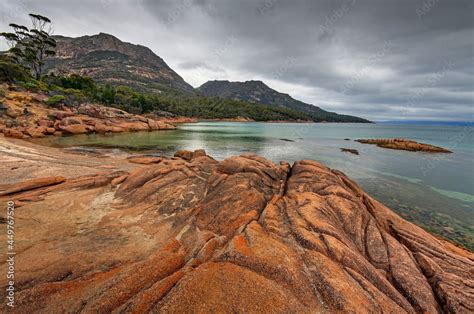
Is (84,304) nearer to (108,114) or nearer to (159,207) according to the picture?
(159,207)

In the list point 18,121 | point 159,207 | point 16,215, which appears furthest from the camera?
point 18,121

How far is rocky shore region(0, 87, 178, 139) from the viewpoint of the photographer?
37.8 metres

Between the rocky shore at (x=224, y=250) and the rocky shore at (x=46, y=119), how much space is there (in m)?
35.4

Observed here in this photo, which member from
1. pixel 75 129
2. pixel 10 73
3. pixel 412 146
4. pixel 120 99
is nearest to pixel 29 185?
pixel 75 129

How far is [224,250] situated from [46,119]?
55846 mm

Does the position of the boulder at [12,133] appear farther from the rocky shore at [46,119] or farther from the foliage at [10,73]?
the foliage at [10,73]

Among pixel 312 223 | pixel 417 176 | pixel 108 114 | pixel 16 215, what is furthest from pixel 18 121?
pixel 417 176

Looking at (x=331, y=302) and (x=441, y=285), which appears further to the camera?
(x=441, y=285)

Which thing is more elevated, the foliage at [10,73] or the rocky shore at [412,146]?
the foliage at [10,73]

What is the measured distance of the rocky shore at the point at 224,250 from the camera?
189 inches

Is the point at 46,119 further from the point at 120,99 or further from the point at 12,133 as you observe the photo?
the point at 120,99

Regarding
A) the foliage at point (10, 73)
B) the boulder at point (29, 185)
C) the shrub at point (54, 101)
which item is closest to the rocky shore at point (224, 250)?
the boulder at point (29, 185)

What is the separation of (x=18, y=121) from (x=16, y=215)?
150ft

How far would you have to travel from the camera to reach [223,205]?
31.2ft
